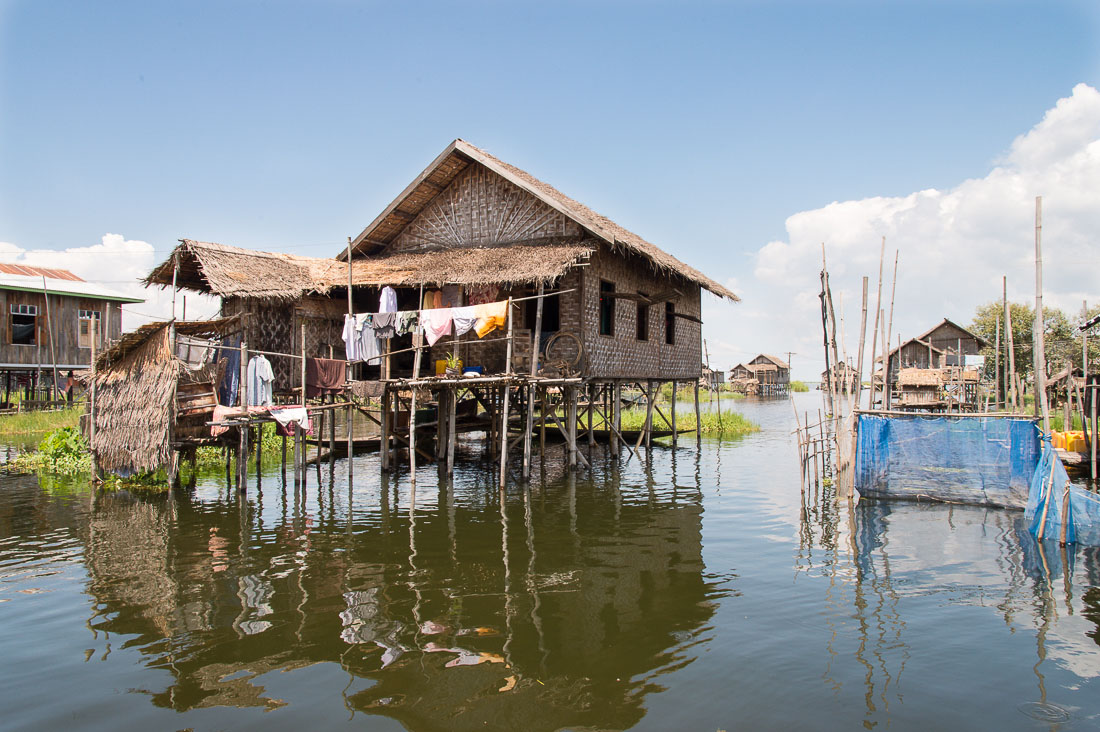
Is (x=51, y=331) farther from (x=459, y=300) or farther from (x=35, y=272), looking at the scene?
(x=459, y=300)

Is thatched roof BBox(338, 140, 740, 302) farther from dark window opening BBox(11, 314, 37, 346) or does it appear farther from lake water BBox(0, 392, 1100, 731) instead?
dark window opening BBox(11, 314, 37, 346)

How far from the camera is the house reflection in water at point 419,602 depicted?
217 inches

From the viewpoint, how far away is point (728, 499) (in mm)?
13531

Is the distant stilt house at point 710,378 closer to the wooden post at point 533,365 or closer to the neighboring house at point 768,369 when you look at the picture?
the neighboring house at point 768,369

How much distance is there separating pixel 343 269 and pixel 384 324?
10.8 feet

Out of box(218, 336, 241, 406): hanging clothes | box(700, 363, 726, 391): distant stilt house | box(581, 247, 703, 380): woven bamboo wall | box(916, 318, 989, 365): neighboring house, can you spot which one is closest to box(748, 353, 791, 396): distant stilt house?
box(700, 363, 726, 391): distant stilt house

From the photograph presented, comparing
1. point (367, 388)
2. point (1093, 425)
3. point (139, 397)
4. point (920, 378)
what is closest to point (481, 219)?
point (367, 388)

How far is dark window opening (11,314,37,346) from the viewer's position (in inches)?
1000

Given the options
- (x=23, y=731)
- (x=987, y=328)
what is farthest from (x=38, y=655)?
(x=987, y=328)

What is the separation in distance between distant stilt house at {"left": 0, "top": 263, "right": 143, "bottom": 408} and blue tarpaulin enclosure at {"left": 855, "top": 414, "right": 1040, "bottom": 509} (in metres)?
24.3

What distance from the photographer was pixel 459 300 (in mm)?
14852

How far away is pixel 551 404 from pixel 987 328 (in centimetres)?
2888

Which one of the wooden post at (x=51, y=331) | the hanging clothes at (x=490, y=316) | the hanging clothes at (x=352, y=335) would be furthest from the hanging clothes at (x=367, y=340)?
the wooden post at (x=51, y=331)

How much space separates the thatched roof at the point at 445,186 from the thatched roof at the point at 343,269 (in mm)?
648
